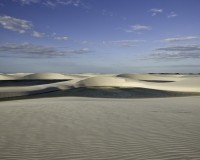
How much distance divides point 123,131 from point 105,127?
2.73ft

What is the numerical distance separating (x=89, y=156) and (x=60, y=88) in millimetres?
23318

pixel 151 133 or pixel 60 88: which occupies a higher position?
pixel 60 88

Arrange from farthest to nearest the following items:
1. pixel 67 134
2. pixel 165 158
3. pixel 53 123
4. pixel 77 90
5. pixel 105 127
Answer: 1. pixel 77 90
2. pixel 53 123
3. pixel 105 127
4. pixel 67 134
5. pixel 165 158

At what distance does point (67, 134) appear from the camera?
674 centimetres

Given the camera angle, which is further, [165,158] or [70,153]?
[70,153]

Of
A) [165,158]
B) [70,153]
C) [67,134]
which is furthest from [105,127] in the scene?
[165,158]

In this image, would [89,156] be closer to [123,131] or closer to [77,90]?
[123,131]

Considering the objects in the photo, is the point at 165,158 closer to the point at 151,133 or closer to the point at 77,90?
the point at 151,133

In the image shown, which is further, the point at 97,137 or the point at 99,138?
the point at 97,137

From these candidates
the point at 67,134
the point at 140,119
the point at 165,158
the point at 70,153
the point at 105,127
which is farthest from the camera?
the point at 140,119

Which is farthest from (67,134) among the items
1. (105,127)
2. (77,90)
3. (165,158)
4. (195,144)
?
(77,90)

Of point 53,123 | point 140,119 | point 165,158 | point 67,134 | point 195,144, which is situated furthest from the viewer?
point 140,119

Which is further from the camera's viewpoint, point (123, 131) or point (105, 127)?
point (105, 127)

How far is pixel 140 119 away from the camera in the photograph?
355 inches
